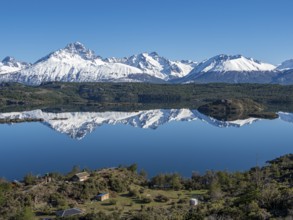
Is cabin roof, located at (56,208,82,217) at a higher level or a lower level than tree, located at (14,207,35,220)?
lower

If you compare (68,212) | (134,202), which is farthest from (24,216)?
(134,202)

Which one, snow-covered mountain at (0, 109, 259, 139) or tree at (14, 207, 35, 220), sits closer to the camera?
tree at (14, 207, 35, 220)

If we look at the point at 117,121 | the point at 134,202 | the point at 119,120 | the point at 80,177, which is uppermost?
the point at 119,120

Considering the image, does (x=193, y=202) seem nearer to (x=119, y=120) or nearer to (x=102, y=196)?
(x=102, y=196)

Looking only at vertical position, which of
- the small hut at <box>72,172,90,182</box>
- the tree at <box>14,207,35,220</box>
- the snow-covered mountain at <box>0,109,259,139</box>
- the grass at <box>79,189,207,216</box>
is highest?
the snow-covered mountain at <box>0,109,259,139</box>

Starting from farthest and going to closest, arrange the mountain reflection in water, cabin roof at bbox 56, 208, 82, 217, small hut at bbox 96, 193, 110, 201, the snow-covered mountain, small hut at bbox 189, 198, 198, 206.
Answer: the mountain reflection in water, the snow-covered mountain, small hut at bbox 96, 193, 110, 201, small hut at bbox 189, 198, 198, 206, cabin roof at bbox 56, 208, 82, 217

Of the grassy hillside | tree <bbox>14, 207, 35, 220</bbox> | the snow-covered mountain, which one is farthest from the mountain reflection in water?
tree <bbox>14, 207, 35, 220</bbox>

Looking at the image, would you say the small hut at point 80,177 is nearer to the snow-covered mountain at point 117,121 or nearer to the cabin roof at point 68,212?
the cabin roof at point 68,212

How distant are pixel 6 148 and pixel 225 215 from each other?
5996 centimetres

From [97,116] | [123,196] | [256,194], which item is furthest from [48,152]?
[97,116]

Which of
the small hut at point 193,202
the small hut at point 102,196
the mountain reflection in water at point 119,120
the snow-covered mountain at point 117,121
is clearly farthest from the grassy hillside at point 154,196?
the mountain reflection in water at point 119,120

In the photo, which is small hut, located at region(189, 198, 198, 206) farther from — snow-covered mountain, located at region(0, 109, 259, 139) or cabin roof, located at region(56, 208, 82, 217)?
snow-covered mountain, located at region(0, 109, 259, 139)

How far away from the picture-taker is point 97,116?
130 m

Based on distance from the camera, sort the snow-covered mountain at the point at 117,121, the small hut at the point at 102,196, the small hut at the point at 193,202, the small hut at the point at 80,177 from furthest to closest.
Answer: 1. the snow-covered mountain at the point at 117,121
2. the small hut at the point at 80,177
3. the small hut at the point at 102,196
4. the small hut at the point at 193,202
